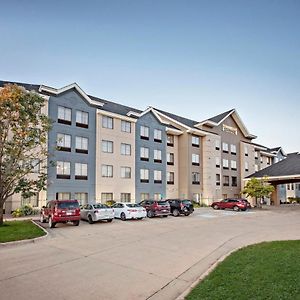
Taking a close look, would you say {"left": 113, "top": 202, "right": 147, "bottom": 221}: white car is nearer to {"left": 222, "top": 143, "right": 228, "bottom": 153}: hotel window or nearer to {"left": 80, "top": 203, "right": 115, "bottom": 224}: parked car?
{"left": 80, "top": 203, "right": 115, "bottom": 224}: parked car

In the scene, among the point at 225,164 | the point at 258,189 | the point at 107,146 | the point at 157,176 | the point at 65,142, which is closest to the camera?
the point at 65,142

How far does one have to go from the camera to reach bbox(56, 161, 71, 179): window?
3081 cm

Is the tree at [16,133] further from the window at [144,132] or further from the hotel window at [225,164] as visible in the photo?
the hotel window at [225,164]

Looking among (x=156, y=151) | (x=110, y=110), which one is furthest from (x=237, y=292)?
(x=156, y=151)

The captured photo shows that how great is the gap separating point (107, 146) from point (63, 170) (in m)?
6.37

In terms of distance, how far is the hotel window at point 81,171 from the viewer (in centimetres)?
3256

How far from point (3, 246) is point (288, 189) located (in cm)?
6636

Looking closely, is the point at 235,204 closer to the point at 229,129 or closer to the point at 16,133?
the point at 229,129

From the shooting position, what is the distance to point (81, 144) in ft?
109

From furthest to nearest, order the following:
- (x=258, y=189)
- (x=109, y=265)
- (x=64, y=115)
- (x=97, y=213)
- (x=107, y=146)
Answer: (x=258, y=189)
(x=107, y=146)
(x=64, y=115)
(x=97, y=213)
(x=109, y=265)

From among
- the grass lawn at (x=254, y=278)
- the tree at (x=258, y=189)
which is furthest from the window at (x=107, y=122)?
the grass lawn at (x=254, y=278)

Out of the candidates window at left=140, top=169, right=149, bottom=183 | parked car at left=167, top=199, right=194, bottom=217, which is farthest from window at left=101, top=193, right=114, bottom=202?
parked car at left=167, top=199, right=194, bottom=217

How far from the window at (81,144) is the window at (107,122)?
3170 mm

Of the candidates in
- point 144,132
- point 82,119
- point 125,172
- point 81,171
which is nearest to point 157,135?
point 144,132
